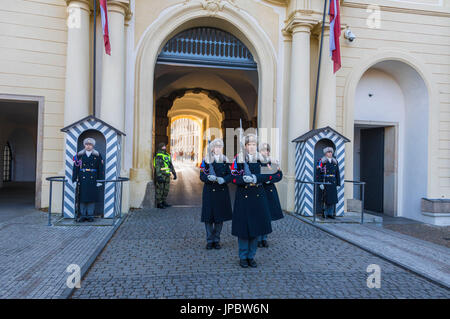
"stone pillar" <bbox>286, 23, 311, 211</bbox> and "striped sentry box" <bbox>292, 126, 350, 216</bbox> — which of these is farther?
"stone pillar" <bbox>286, 23, 311, 211</bbox>

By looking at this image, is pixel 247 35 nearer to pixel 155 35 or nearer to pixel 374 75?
pixel 155 35

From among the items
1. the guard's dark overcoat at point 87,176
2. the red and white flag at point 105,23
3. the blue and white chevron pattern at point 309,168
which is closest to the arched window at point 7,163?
the red and white flag at point 105,23

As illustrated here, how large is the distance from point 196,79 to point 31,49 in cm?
898

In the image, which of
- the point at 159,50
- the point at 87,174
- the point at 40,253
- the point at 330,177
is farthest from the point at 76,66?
the point at 330,177

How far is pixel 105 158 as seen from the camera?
7.02 meters

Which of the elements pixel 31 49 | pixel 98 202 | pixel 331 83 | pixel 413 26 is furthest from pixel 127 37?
pixel 413 26

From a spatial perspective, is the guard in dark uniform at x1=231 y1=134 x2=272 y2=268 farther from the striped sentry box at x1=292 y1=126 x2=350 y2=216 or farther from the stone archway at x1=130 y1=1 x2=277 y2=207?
the stone archway at x1=130 y1=1 x2=277 y2=207

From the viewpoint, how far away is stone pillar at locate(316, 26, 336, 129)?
8711mm

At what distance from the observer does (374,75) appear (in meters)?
10.4

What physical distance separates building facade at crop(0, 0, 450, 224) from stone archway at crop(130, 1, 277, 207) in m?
0.03

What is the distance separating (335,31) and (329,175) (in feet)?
11.6

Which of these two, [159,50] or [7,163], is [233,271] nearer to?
[159,50]

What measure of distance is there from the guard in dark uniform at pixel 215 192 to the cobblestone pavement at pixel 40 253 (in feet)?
5.55

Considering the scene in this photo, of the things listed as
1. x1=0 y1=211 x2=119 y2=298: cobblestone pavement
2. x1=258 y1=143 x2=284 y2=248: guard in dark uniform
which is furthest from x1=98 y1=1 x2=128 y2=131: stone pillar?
x1=258 y1=143 x2=284 y2=248: guard in dark uniform
